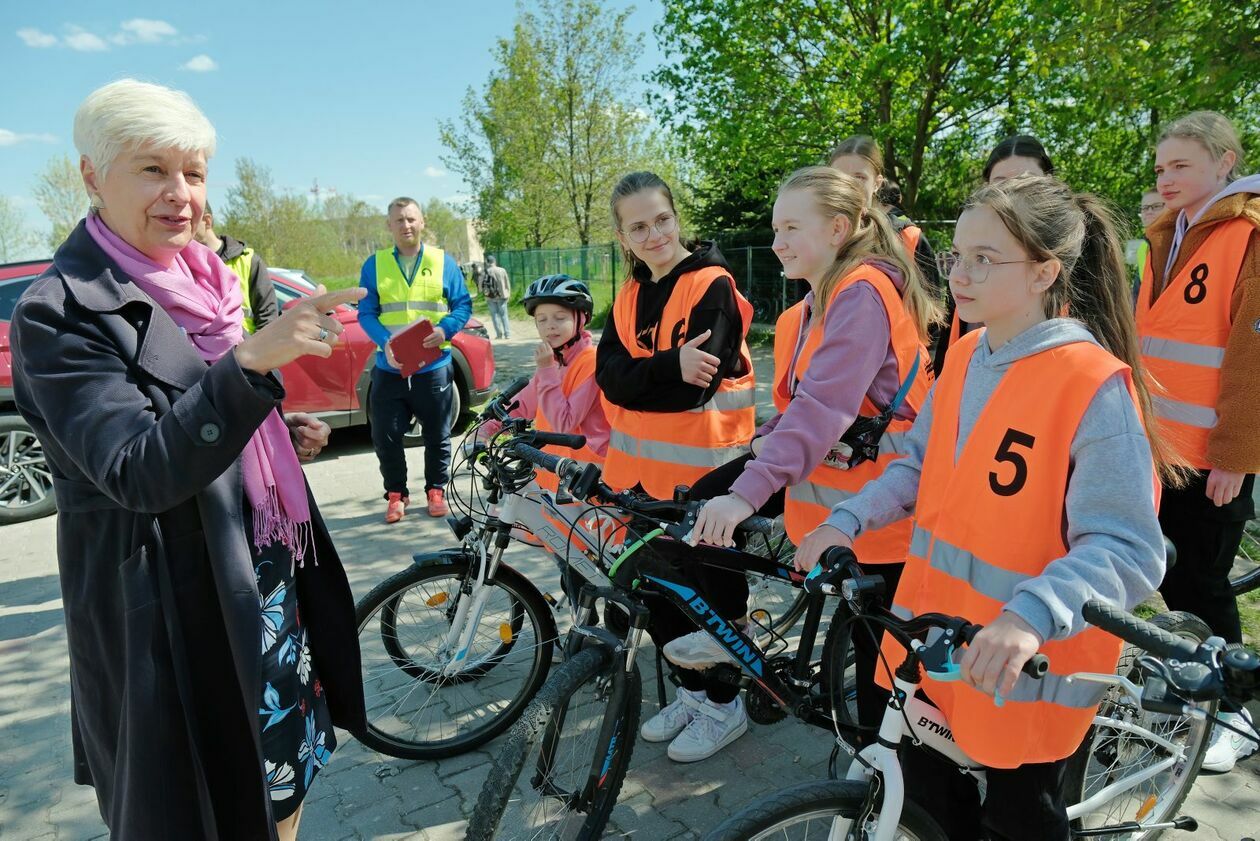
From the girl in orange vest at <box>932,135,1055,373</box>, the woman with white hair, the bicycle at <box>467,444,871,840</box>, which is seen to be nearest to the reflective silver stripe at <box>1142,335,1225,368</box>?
the girl in orange vest at <box>932,135,1055,373</box>

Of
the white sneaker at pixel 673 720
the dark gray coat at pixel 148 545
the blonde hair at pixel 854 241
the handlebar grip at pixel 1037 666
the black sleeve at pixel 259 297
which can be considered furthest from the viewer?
the black sleeve at pixel 259 297

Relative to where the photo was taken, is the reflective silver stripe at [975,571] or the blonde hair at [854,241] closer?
the reflective silver stripe at [975,571]

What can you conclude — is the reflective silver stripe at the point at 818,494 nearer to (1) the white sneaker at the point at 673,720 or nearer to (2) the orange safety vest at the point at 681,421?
(2) the orange safety vest at the point at 681,421

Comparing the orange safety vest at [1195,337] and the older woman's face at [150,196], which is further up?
the older woman's face at [150,196]

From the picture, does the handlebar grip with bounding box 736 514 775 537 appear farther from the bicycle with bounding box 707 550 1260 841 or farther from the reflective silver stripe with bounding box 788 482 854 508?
the bicycle with bounding box 707 550 1260 841

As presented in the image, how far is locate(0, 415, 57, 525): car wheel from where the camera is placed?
6035 millimetres

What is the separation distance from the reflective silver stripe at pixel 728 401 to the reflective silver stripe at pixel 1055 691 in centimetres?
159

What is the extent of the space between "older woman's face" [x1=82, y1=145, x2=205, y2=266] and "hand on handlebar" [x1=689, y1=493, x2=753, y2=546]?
1.39 meters

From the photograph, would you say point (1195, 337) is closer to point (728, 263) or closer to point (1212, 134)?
point (1212, 134)

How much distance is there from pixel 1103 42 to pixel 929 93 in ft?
17.1

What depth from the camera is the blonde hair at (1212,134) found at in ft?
9.65

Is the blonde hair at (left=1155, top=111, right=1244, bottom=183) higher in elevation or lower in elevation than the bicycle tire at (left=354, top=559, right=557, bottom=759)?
higher

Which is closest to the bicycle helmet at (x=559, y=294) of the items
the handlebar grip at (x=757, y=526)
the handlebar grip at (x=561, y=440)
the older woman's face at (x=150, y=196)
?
the handlebar grip at (x=561, y=440)

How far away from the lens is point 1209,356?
2.78m
